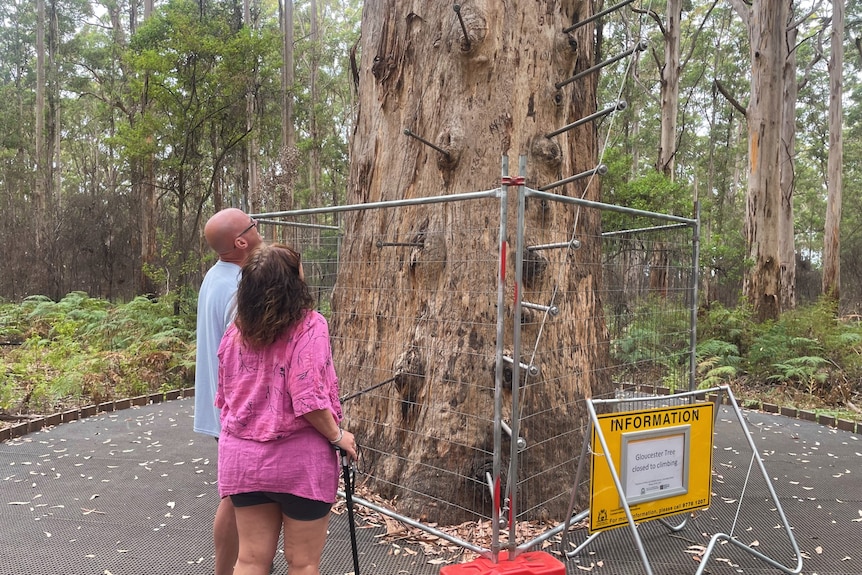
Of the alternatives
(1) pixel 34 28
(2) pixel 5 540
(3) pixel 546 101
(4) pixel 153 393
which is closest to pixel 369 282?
(3) pixel 546 101

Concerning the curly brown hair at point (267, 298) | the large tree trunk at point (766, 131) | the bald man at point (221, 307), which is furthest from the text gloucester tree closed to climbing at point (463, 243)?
the large tree trunk at point (766, 131)

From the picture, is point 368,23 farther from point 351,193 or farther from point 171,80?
point 171,80

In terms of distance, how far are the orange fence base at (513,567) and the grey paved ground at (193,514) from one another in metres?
0.06

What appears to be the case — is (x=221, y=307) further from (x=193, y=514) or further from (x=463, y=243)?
(x=193, y=514)

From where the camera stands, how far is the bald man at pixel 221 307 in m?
2.69

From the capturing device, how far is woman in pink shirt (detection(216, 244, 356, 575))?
2143mm

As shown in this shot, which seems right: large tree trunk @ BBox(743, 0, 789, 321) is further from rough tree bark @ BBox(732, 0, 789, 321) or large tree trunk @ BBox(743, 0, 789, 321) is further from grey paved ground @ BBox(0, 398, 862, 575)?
grey paved ground @ BBox(0, 398, 862, 575)

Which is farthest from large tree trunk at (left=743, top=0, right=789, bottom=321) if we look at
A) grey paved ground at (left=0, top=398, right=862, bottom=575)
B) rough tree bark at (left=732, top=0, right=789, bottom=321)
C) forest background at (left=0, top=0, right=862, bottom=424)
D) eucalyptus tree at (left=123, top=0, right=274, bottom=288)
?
eucalyptus tree at (left=123, top=0, right=274, bottom=288)

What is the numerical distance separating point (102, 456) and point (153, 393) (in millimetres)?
2923

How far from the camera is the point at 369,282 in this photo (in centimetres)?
457

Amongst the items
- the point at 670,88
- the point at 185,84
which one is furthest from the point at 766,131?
the point at 185,84

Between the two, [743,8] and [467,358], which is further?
[743,8]

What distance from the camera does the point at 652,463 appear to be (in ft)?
10.2

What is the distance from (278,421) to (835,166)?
20589mm
